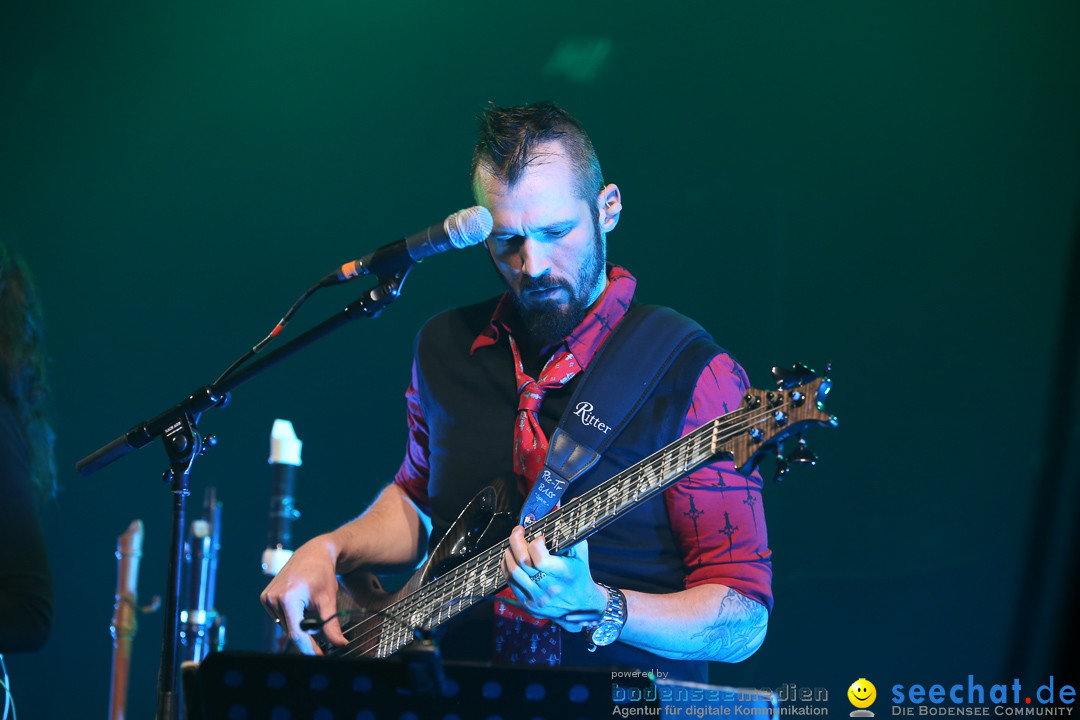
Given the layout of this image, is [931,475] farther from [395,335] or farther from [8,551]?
[8,551]

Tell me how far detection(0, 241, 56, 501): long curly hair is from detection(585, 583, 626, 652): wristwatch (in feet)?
5.26

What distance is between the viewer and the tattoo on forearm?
6.37ft

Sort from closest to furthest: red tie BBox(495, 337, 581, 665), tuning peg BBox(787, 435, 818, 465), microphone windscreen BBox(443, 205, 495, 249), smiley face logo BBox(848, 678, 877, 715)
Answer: tuning peg BBox(787, 435, 818, 465) → microphone windscreen BBox(443, 205, 495, 249) → red tie BBox(495, 337, 581, 665) → smiley face logo BBox(848, 678, 877, 715)

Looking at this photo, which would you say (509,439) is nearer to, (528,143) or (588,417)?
(588,417)

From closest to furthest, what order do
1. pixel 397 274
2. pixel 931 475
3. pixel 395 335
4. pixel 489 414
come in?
1. pixel 397 274
2. pixel 489 414
3. pixel 931 475
4. pixel 395 335

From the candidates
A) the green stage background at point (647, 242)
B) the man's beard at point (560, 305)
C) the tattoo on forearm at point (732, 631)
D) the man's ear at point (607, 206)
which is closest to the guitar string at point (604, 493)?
the tattoo on forearm at point (732, 631)

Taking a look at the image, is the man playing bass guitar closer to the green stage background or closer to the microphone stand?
the microphone stand

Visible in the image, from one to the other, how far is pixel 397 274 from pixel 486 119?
0.70 meters

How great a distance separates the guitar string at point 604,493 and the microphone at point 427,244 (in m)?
0.61

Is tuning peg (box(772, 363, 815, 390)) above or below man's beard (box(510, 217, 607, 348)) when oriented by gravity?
below

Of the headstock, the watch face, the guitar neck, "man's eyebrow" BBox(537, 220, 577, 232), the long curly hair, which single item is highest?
"man's eyebrow" BBox(537, 220, 577, 232)

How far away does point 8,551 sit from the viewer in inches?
78.3

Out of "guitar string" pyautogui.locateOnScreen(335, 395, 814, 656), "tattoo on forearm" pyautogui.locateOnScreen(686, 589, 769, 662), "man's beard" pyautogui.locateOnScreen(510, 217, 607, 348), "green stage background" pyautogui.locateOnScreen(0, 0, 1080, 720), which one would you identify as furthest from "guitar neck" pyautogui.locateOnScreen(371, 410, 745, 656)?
"green stage background" pyautogui.locateOnScreen(0, 0, 1080, 720)

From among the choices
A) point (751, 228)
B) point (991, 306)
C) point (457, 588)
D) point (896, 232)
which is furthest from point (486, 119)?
point (991, 306)
